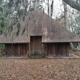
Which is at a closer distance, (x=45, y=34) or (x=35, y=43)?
(x=45, y=34)

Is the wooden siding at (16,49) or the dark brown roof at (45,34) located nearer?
the dark brown roof at (45,34)

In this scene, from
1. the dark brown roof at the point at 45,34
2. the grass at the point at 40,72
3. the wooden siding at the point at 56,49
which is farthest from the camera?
the wooden siding at the point at 56,49

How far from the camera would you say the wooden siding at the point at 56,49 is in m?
20.7

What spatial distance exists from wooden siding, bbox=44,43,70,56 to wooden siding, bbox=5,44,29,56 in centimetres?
243

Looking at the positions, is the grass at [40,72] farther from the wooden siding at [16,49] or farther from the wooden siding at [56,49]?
the wooden siding at [16,49]

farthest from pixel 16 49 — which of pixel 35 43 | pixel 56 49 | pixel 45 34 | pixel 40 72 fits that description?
pixel 40 72

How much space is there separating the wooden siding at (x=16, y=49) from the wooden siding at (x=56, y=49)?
2.43 meters

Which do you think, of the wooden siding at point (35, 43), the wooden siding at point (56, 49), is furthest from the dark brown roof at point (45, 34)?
the wooden siding at point (56, 49)

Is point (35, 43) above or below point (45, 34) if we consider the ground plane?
below

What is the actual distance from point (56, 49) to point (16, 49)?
4.60 meters

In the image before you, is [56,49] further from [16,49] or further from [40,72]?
[40,72]

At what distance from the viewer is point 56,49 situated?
68.1 feet

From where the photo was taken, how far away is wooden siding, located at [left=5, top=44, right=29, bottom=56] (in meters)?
20.8

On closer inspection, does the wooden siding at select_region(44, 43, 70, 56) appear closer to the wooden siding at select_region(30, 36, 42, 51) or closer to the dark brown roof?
the wooden siding at select_region(30, 36, 42, 51)
